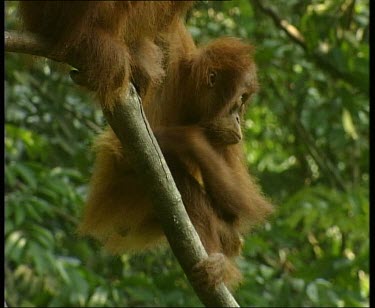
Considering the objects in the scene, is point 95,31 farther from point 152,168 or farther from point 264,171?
point 264,171

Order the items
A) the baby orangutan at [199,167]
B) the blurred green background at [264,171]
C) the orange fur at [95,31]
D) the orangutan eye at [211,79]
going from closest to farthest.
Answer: the orange fur at [95,31]
the baby orangutan at [199,167]
the orangutan eye at [211,79]
the blurred green background at [264,171]

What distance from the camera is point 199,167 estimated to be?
11.3 feet

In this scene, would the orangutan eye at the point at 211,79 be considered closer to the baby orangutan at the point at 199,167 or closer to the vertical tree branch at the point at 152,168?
the baby orangutan at the point at 199,167

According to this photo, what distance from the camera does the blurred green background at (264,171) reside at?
4316mm

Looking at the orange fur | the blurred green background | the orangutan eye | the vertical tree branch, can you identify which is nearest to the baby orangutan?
the orangutan eye

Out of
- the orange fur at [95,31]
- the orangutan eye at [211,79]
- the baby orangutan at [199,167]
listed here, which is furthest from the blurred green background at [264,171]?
the orange fur at [95,31]

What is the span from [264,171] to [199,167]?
9.23 feet

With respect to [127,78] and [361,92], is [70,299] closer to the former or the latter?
[127,78]

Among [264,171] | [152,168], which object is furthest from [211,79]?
[264,171]

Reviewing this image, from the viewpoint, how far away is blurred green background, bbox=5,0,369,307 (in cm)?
432

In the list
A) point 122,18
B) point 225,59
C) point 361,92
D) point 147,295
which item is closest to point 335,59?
point 361,92

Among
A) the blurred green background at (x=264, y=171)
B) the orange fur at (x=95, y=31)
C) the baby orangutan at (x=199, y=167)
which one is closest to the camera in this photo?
the orange fur at (x=95, y=31)

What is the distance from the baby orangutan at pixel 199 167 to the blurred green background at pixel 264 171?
0.57 metres

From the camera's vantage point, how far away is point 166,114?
12.2 feet
